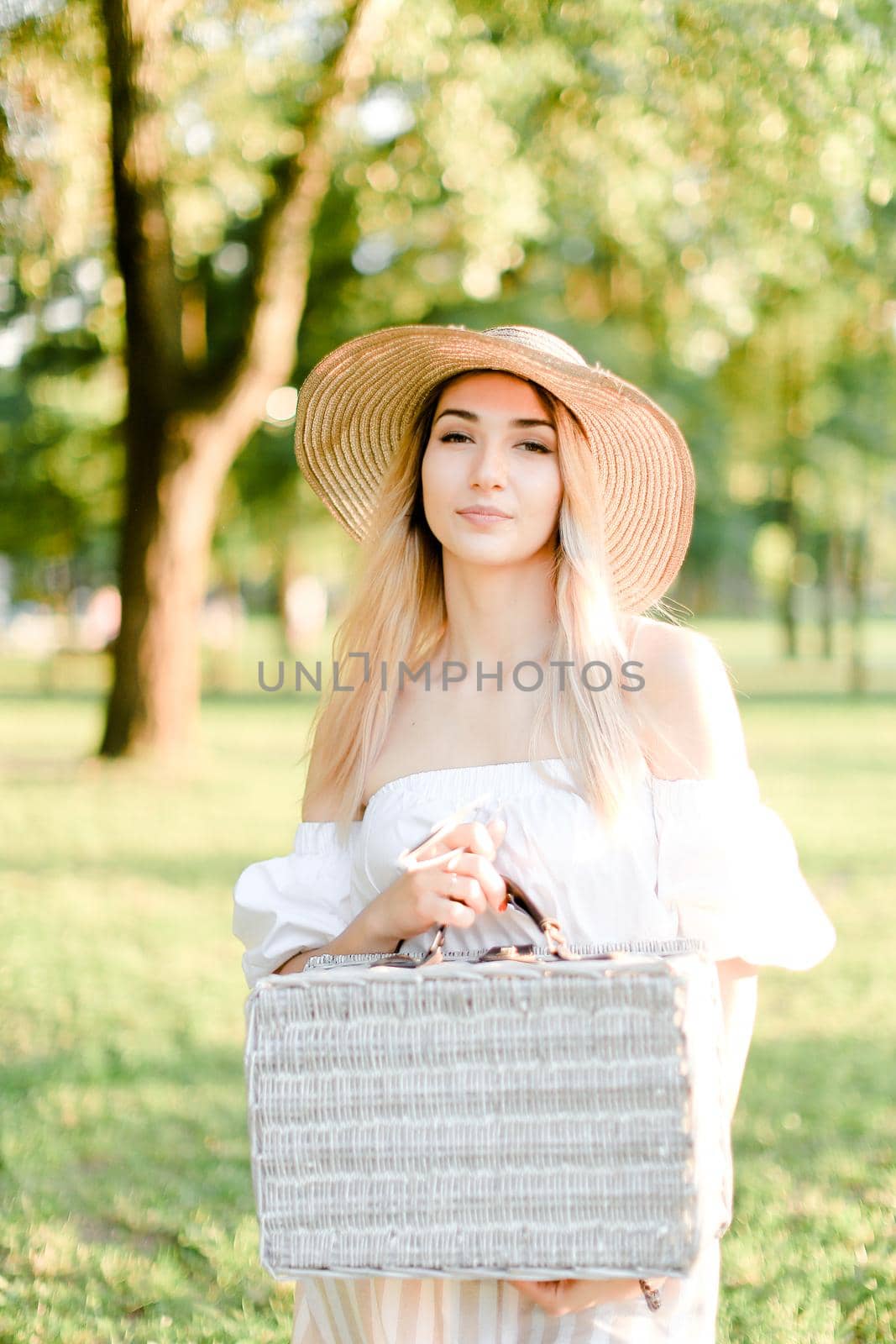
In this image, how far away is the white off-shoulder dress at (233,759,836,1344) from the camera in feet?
6.27

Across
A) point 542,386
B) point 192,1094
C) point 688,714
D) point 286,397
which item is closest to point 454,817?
point 688,714

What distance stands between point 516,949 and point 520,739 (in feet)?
1.73

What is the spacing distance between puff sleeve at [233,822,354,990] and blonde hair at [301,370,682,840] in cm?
7

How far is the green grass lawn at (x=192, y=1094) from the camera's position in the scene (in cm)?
340

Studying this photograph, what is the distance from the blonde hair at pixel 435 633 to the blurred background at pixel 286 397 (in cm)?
100

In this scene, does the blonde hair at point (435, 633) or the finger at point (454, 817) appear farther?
the blonde hair at point (435, 633)

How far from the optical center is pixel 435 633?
258 cm

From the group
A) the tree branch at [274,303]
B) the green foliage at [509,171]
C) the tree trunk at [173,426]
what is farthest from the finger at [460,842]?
the tree branch at [274,303]

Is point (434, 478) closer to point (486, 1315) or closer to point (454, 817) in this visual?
point (454, 817)

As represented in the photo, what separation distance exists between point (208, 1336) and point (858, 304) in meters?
17.8

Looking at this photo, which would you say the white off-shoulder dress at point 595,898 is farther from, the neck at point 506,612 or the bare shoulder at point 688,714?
the neck at point 506,612

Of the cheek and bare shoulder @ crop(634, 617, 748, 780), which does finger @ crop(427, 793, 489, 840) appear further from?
the cheek

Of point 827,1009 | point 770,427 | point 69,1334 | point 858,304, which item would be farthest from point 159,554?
point 770,427

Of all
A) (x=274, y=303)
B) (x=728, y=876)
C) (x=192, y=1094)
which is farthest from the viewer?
(x=274, y=303)
